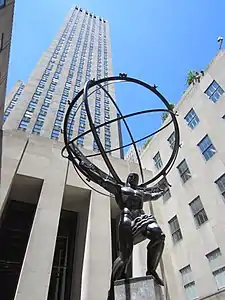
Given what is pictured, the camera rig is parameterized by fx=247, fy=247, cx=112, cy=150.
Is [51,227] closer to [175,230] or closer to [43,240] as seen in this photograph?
[43,240]

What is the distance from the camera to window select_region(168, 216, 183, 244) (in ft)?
51.3

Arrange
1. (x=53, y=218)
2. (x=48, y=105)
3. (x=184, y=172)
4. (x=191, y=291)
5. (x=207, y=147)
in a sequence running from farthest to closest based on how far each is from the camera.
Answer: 1. (x=48, y=105)
2. (x=184, y=172)
3. (x=207, y=147)
4. (x=53, y=218)
5. (x=191, y=291)

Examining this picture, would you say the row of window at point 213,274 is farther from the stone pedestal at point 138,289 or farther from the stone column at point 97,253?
the stone pedestal at point 138,289

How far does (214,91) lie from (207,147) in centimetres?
385

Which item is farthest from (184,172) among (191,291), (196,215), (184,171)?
(191,291)

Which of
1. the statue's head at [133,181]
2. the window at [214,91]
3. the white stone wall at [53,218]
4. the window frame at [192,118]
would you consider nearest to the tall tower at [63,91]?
the white stone wall at [53,218]

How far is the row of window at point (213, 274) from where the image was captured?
11.8 meters

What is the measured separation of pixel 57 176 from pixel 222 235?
990 cm

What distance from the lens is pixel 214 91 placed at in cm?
1627

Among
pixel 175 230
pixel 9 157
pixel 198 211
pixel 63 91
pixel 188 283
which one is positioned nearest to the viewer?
pixel 188 283

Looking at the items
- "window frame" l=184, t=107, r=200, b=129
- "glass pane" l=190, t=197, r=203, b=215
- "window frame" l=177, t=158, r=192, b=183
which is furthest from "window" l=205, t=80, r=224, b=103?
"glass pane" l=190, t=197, r=203, b=215

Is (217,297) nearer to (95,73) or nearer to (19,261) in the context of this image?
(19,261)

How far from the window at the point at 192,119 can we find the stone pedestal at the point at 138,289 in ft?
48.6

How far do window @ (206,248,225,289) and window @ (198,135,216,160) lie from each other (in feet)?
17.9
